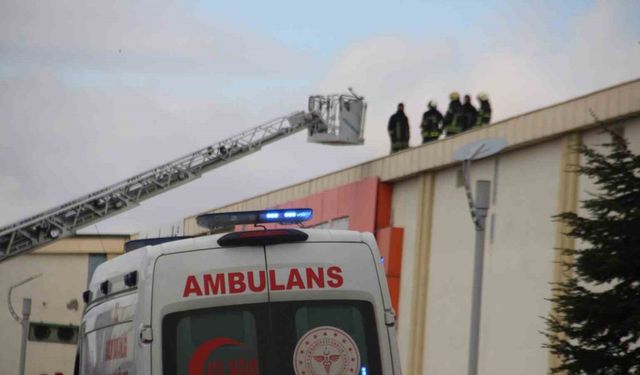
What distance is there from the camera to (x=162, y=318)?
1148 cm

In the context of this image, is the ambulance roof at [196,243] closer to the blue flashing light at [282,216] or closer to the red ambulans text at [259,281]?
the red ambulans text at [259,281]

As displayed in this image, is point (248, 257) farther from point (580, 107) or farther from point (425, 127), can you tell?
point (425, 127)

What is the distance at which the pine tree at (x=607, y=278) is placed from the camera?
58.5 ft

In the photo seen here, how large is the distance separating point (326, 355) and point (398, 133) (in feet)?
95.3

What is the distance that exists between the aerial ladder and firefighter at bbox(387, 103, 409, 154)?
3413 millimetres

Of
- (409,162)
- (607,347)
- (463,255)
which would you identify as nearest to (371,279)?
(607,347)

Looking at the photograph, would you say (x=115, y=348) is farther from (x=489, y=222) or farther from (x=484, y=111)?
(x=484, y=111)

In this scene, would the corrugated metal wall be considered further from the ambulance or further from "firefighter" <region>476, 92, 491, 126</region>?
the ambulance

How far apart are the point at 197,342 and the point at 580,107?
713 inches

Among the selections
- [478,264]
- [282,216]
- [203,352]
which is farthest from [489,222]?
[203,352]

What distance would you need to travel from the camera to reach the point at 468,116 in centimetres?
3709

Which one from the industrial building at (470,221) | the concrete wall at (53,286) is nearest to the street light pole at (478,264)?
A: the industrial building at (470,221)

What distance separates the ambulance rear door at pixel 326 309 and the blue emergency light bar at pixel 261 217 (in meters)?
0.47

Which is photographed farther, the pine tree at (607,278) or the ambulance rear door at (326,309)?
the pine tree at (607,278)
